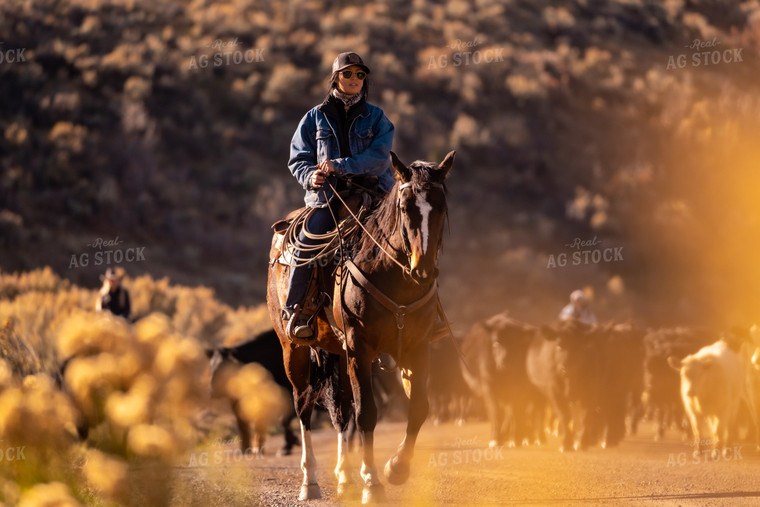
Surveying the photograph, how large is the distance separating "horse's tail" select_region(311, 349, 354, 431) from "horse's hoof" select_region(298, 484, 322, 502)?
618mm

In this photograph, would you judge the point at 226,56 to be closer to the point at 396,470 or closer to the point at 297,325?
the point at 297,325

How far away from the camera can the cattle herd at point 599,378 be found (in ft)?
48.6

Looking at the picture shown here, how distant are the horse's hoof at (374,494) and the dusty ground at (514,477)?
52 centimetres

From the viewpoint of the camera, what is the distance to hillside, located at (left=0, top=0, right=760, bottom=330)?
34781mm

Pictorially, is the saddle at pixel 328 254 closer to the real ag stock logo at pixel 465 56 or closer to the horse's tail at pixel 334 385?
the horse's tail at pixel 334 385

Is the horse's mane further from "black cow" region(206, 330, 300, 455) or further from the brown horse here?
"black cow" region(206, 330, 300, 455)

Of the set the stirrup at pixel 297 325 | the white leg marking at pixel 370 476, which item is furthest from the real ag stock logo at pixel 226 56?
the white leg marking at pixel 370 476

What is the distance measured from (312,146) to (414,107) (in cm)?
3369

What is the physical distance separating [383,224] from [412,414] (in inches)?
61.6

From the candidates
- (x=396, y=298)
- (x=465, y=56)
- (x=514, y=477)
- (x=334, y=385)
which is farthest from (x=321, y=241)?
(x=465, y=56)

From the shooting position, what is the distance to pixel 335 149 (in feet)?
30.0

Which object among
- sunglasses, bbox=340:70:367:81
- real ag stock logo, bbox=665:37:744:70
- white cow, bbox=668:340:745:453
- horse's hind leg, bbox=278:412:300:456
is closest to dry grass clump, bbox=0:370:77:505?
sunglasses, bbox=340:70:367:81

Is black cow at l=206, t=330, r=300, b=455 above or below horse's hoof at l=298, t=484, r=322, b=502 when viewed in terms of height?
above

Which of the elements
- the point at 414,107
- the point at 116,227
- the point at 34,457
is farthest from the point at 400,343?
the point at 414,107
